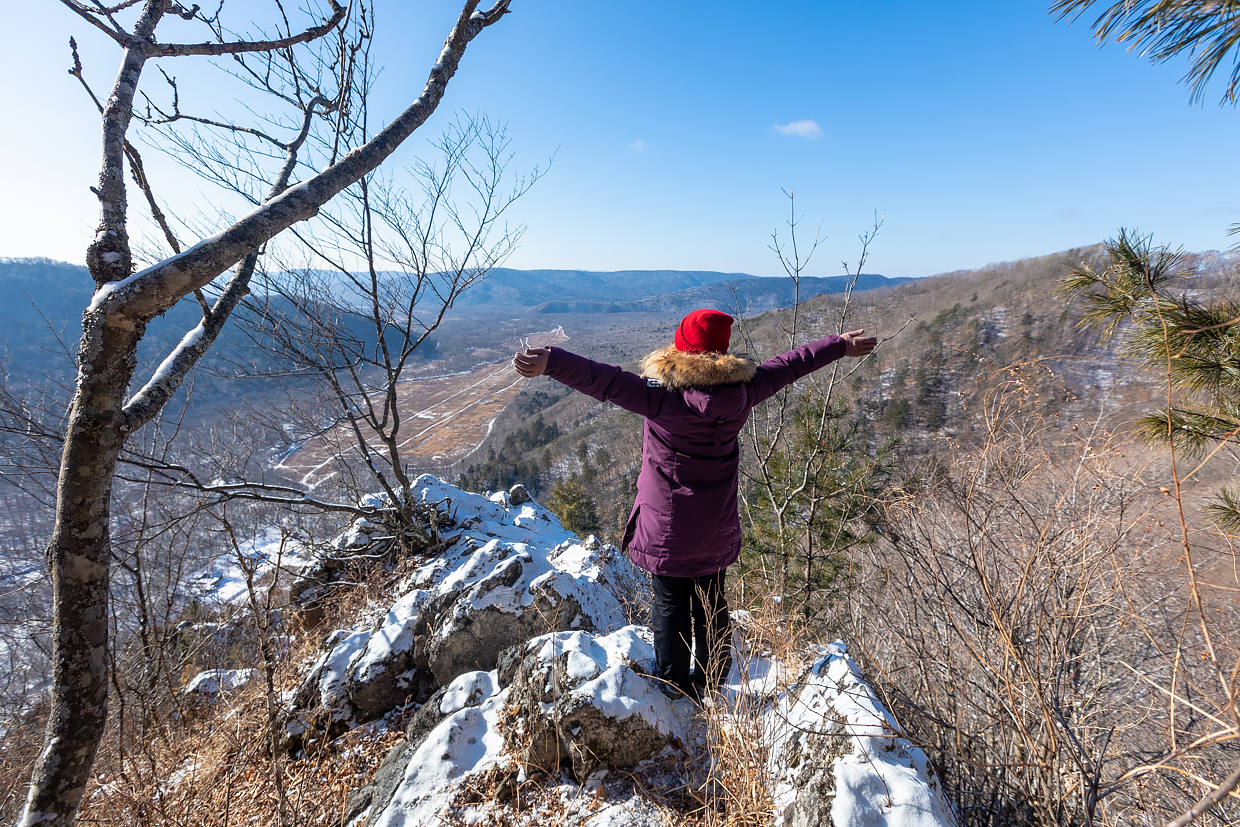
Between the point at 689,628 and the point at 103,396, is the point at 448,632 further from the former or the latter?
the point at 103,396

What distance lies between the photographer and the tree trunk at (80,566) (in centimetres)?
132

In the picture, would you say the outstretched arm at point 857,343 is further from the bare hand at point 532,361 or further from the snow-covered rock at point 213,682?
the snow-covered rock at point 213,682

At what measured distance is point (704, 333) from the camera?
2.35 metres

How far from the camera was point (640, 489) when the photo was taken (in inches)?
99.6

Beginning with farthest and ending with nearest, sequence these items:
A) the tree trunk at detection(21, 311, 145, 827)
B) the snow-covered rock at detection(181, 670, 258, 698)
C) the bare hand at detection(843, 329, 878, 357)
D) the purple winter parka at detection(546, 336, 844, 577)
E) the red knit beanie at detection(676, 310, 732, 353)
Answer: the snow-covered rock at detection(181, 670, 258, 698)
the bare hand at detection(843, 329, 878, 357)
the red knit beanie at detection(676, 310, 732, 353)
the purple winter parka at detection(546, 336, 844, 577)
the tree trunk at detection(21, 311, 145, 827)

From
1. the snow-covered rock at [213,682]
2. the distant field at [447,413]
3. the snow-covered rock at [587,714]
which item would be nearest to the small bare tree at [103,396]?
the snow-covered rock at [587,714]

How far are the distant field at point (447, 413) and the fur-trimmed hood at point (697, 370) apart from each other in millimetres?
35870

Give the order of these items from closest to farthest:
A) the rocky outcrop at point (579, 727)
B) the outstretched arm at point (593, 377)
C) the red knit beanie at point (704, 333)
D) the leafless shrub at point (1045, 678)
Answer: the leafless shrub at point (1045, 678), the rocky outcrop at point (579, 727), the outstretched arm at point (593, 377), the red knit beanie at point (704, 333)

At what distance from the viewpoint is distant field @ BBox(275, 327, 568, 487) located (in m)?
49.1

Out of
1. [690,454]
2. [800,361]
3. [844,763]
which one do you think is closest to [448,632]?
[690,454]

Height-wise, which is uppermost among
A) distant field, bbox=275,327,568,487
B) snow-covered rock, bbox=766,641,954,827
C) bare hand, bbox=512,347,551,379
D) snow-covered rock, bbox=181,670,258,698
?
bare hand, bbox=512,347,551,379

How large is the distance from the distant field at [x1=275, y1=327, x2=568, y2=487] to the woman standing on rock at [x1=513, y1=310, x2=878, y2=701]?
35795 millimetres

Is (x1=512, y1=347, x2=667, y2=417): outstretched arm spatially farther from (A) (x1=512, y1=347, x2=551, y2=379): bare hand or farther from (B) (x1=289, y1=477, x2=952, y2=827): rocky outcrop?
(B) (x1=289, y1=477, x2=952, y2=827): rocky outcrop

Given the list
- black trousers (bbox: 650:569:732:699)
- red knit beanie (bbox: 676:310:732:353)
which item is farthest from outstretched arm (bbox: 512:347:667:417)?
black trousers (bbox: 650:569:732:699)
